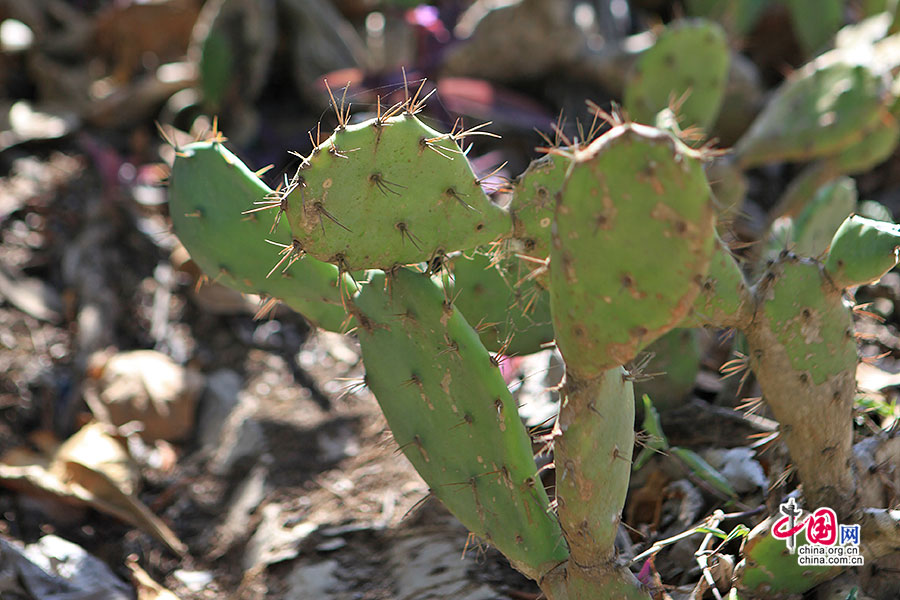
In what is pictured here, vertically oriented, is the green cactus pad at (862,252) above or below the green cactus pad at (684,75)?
above

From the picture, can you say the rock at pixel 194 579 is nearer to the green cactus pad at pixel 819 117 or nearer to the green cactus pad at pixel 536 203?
the green cactus pad at pixel 536 203

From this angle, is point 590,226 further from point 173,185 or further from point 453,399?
point 173,185

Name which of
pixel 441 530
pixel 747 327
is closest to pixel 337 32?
pixel 441 530

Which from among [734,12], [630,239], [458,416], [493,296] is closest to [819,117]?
[734,12]

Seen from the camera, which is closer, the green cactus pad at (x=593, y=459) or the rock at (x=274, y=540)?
the green cactus pad at (x=593, y=459)

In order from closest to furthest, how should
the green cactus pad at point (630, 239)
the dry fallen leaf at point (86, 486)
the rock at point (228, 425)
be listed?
the green cactus pad at point (630, 239)
the dry fallen leaf at point (86, 486)
the rock at point (228, 425)

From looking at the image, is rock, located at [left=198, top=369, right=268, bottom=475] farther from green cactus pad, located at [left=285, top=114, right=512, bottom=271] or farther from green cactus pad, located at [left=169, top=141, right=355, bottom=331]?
green cactus pad, located at [left=285, top=114, right=512, bottom=271]

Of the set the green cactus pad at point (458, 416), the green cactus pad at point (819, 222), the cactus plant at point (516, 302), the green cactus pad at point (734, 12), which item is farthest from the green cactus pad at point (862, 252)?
the green cactus pad at point (734, 12)

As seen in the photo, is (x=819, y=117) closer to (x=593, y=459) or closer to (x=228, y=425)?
(x=593, y=459)
